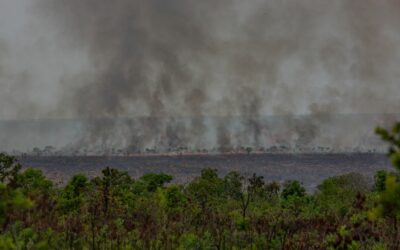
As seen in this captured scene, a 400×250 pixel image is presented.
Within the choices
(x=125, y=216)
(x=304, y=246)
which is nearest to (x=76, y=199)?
(x=125, y=216)

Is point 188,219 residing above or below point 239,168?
above

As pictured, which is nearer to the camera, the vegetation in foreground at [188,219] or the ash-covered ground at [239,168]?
the vegetation in foreground at [188,219]

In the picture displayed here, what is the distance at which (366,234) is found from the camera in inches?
587

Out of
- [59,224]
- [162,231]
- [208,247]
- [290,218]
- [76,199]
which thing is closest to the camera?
[208,247]

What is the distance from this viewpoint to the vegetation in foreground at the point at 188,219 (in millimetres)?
12992

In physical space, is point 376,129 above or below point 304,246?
above

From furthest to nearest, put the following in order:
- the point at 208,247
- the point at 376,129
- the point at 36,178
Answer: the point at 36,178 → the point at 208,247 → the point at 376,129

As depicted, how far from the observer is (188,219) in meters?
17.2

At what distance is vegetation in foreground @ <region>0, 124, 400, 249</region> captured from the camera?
13.0 metres

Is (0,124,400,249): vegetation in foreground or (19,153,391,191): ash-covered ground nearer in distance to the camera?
(0,124,400,249): vegetation in foreground

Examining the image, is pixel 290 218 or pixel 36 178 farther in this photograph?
pixel 36 178

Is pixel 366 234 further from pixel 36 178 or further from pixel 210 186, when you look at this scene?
pixel 36 178

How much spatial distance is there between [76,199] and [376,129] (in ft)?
51.5

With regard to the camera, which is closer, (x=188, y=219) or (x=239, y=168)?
(x=188, y=219)
